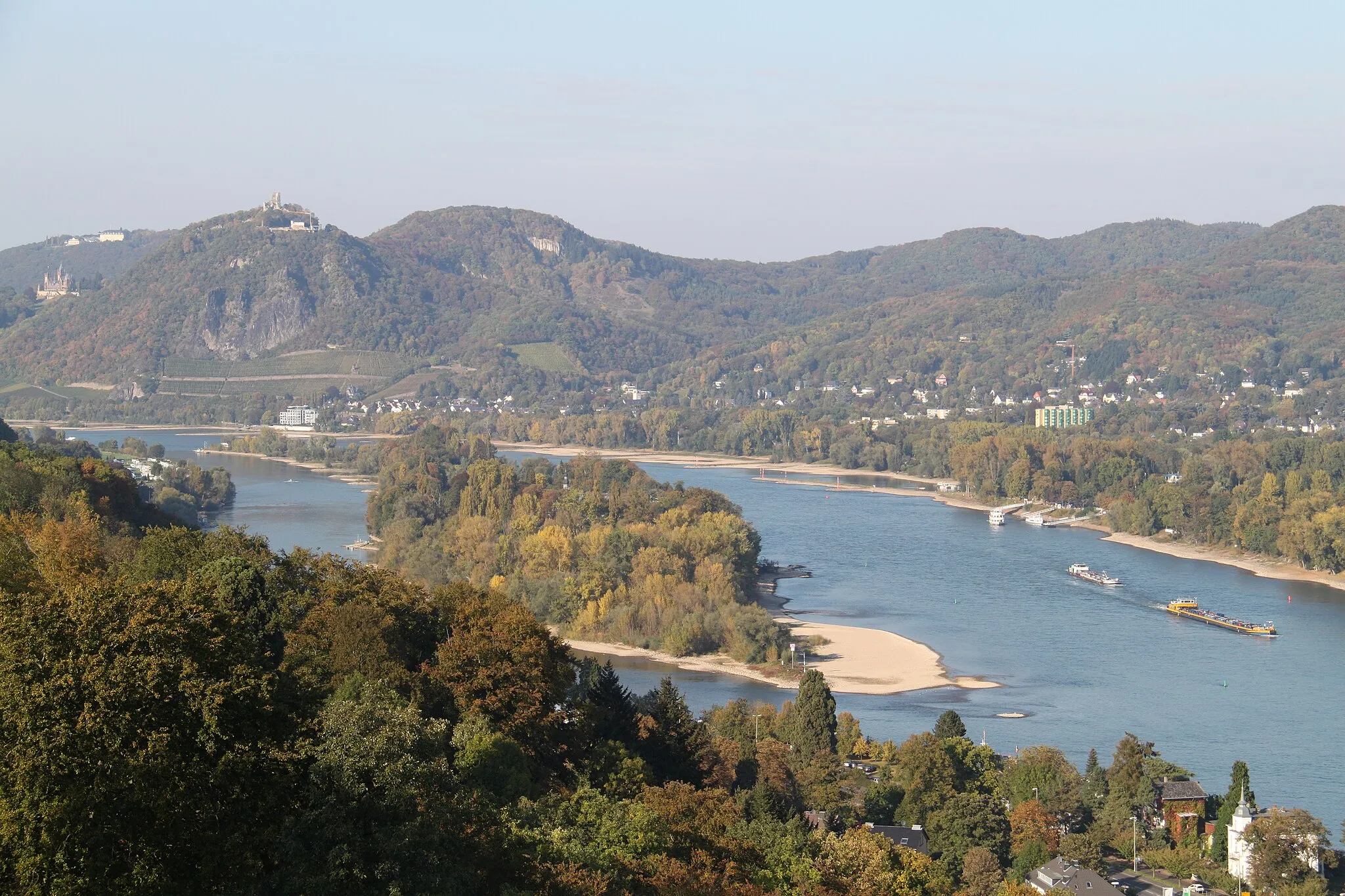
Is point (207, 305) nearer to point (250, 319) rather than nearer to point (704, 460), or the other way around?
point (250, 319)

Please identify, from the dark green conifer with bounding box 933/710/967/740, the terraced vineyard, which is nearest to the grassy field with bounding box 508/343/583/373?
the terraced vineyard

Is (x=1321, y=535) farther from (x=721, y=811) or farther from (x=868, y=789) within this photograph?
(x=721, y=811)

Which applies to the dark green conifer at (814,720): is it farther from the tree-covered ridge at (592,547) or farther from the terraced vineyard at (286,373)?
the terraced vineyard at (286,373)

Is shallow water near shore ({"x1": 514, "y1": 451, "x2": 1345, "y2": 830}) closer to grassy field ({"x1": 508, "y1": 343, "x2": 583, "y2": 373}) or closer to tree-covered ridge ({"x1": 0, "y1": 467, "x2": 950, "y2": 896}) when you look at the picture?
tree-covered ridge ({"x1": 0, "y1": 467, "x2": 950, "y2": 896})

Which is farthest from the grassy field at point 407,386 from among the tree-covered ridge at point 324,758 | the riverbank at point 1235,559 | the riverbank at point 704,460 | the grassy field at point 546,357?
the tree-covered ridge at point 324,758

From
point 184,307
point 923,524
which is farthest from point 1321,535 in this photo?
point 184,307

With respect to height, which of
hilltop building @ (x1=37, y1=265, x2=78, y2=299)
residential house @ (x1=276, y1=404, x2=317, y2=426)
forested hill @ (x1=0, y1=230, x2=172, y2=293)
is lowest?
residential house @ (x1=276, y1=404, x2=317, y2=426)
